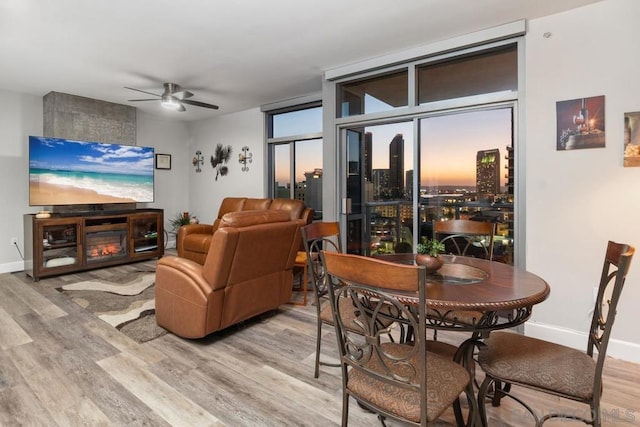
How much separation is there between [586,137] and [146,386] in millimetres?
3588

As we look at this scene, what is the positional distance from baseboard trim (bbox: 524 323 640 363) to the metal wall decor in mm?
5381

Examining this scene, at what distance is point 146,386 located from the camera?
205 centimetres

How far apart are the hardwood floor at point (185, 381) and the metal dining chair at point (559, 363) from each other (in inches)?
19.2

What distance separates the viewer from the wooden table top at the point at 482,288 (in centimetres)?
133

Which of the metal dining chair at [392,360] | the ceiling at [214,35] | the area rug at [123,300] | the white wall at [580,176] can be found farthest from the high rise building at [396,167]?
the area rug at [123,300]

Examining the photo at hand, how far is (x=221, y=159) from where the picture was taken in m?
6.42

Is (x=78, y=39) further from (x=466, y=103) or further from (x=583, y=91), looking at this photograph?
(x=583, y=91)

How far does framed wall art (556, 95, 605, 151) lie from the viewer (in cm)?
250

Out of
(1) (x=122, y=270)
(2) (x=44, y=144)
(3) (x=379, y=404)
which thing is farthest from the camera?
(1) (x=122, y=270)

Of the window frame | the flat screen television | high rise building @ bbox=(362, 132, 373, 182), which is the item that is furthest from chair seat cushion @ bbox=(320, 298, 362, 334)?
the flat screen television

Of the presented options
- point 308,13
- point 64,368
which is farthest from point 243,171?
point 64,368

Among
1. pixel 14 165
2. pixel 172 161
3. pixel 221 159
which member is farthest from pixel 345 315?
pixel 172 161

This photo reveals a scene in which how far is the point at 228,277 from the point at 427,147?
2.37 metres

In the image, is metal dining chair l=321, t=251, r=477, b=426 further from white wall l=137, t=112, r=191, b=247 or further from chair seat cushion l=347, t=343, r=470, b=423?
white wall l=137, t=112, r=191, b=247
